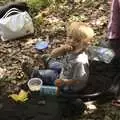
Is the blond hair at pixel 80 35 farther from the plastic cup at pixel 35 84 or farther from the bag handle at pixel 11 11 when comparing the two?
the bag handle at pixel 11 11

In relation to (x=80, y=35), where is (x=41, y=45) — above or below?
below

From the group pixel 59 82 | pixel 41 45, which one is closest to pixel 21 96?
pixel 59 82

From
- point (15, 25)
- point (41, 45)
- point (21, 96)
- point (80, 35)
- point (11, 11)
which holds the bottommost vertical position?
point (21, 96)

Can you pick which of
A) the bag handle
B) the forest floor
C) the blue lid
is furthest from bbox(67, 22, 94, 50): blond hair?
the bag handle

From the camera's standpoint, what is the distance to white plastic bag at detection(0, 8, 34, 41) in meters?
5.07

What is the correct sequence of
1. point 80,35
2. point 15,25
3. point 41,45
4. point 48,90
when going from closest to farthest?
point 80,35 → point 48,90 → point 41,45 → point 15,25

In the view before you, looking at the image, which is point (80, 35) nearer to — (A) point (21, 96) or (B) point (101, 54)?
(B) point (101, 54)

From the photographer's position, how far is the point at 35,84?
4.09m

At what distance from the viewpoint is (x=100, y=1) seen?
5738 mm

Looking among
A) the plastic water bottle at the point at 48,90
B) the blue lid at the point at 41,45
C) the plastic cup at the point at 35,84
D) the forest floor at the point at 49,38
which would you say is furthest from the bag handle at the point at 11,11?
the plastic water bottle at the point at 48,90

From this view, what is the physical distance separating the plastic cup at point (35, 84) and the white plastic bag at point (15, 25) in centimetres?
117

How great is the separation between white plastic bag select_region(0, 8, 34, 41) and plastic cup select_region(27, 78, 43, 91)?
117 cm

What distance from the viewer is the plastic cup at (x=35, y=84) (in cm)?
404

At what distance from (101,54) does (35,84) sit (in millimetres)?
788
